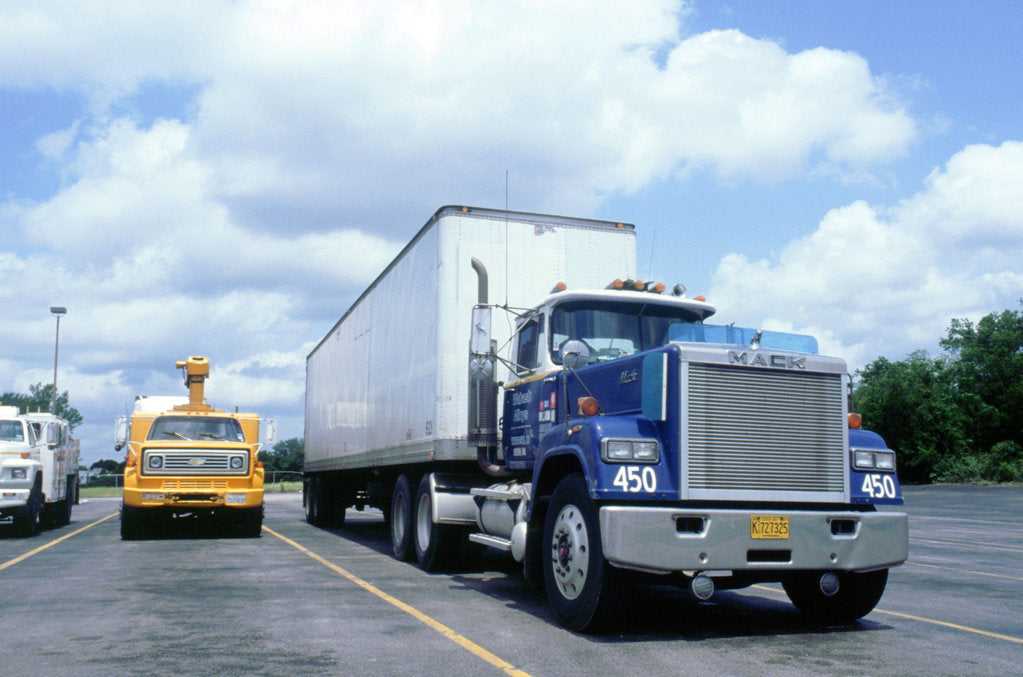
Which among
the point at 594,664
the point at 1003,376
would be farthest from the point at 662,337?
the point at 1003,376

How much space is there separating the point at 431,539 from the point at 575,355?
422cm

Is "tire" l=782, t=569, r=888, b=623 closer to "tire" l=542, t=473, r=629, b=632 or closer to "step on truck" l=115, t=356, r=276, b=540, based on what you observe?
"tire" l=542, t=473, r=629, b=632

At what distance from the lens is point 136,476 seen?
1580 cm

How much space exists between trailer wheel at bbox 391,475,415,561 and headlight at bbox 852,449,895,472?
6492 millimetres

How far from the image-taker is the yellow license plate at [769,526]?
648cm

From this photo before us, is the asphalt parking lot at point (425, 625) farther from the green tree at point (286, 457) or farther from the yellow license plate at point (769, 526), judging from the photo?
the green tree at point (286, 457)

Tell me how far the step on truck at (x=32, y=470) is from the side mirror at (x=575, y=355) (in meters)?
12.7

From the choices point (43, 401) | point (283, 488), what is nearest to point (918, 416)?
point (283, 488)

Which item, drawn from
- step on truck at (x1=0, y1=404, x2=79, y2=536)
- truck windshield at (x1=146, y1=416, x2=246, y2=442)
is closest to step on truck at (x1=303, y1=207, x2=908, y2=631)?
truck windshield at (x1=146, y1=416, x2=246, y2=442)

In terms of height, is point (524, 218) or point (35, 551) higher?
point (524, 218)

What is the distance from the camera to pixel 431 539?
36.3 feet

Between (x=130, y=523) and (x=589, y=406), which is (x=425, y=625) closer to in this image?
(x=589, y=406)

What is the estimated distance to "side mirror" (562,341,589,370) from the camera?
25.6 feet

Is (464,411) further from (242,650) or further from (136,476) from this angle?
(136,476)
